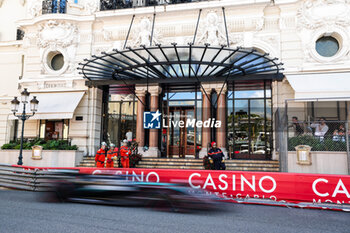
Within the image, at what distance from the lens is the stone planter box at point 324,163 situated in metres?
11.3

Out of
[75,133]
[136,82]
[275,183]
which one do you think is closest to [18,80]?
[75,133]

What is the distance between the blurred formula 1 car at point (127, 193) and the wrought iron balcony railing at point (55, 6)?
13.8 m

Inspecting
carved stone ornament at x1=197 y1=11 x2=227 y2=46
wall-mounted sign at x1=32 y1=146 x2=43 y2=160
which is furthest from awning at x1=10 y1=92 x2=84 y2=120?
carved stone ornament at x1=197 y1=11 x2=227 y2=46

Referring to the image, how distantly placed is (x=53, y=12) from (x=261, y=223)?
18.2m

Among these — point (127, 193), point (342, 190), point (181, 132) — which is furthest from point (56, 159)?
point (342, 190)

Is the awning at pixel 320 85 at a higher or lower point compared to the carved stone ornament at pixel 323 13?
lower

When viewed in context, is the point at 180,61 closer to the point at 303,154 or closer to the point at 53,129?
the point at 303,154

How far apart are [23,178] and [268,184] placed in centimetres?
900

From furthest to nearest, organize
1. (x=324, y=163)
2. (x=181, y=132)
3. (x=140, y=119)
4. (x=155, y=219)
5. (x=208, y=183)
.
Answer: (x=181, y=132), (x=140, y=119), (x=324, y=163), (x=208, y=183), (x=155, y=219)

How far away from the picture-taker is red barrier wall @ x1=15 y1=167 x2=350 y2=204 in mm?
8562

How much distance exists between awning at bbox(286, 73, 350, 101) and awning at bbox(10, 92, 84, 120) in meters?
Answer: 12.0

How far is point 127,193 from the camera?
816cm

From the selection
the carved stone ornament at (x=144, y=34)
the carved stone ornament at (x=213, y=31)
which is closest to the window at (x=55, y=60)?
the carved stone ornament at (x=144, y=34)

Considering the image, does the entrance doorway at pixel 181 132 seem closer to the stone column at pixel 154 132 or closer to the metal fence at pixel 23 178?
the stone column at pixel 154 132
